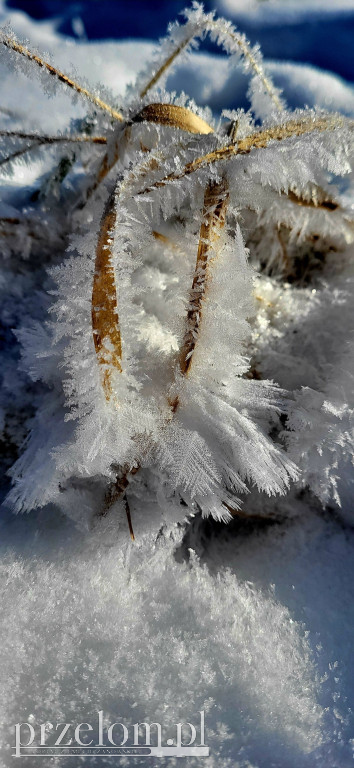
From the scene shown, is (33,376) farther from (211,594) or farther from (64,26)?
(64,26)

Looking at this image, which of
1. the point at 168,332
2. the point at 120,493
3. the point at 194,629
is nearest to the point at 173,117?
the point at 168,332

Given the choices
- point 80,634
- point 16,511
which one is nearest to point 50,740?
point 80,634

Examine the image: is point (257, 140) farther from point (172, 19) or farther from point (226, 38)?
point (172, 19)

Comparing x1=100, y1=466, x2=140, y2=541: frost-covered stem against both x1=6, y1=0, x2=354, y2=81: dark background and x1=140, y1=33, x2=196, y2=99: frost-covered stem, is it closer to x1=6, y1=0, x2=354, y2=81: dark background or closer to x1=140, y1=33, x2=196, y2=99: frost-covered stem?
x1=140, y1=33, x2=196, y2=99: frost-covered stem

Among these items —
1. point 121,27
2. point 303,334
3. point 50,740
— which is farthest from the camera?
point 121,27

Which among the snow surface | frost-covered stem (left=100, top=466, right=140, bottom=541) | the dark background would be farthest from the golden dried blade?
the dark background

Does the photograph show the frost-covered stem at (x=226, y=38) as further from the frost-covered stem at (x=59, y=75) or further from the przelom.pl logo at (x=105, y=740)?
the przelom.pl logo at (x=105, y=740)

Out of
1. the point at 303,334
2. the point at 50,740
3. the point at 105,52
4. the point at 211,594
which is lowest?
the point at 50,740
